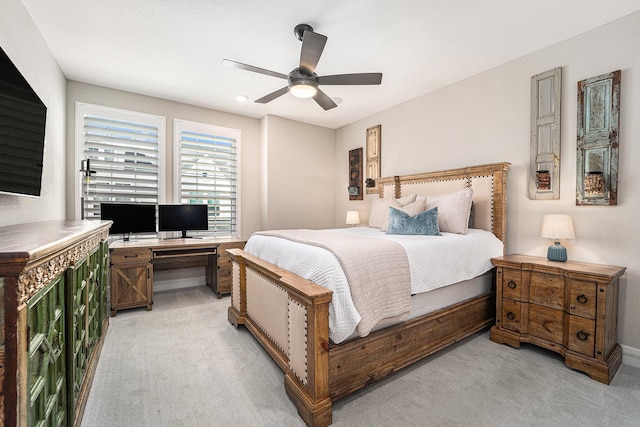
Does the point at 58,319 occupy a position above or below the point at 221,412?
above

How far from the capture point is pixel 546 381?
2039 mm

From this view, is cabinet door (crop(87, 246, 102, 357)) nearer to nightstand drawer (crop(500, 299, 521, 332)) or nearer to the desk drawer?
the desk drawer

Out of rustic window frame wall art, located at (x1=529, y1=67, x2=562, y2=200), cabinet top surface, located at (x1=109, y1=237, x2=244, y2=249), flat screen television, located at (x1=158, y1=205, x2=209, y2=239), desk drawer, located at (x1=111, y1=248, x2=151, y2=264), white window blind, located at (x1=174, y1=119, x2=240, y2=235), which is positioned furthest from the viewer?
white window blind, located at (x1=174, y1=119, x2=240, y2=235)

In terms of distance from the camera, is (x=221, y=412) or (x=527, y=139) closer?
(x=221, y=412)

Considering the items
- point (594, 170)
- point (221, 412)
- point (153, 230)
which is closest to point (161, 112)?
point (153, 230)

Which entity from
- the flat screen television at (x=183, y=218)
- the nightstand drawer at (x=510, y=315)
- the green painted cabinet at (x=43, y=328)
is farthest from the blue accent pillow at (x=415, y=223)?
the flat screen television at (x=183, y=218)

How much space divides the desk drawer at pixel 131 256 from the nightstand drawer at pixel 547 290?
13.2ft

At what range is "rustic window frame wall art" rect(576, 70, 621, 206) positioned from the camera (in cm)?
239

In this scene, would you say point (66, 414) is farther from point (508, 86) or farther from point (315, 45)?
point (508, 86)

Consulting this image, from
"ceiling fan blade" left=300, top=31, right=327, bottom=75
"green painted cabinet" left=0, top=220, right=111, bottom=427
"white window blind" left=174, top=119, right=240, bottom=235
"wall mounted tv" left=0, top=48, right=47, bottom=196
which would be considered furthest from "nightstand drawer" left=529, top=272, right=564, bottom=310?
"white window blind" left=174, top=119, right=240, bottom=235

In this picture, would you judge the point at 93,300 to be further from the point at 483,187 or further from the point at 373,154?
the point at 373,154

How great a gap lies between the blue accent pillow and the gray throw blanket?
920 mm

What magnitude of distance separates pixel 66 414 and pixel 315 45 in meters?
2.62

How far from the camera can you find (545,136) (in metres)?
2.80
